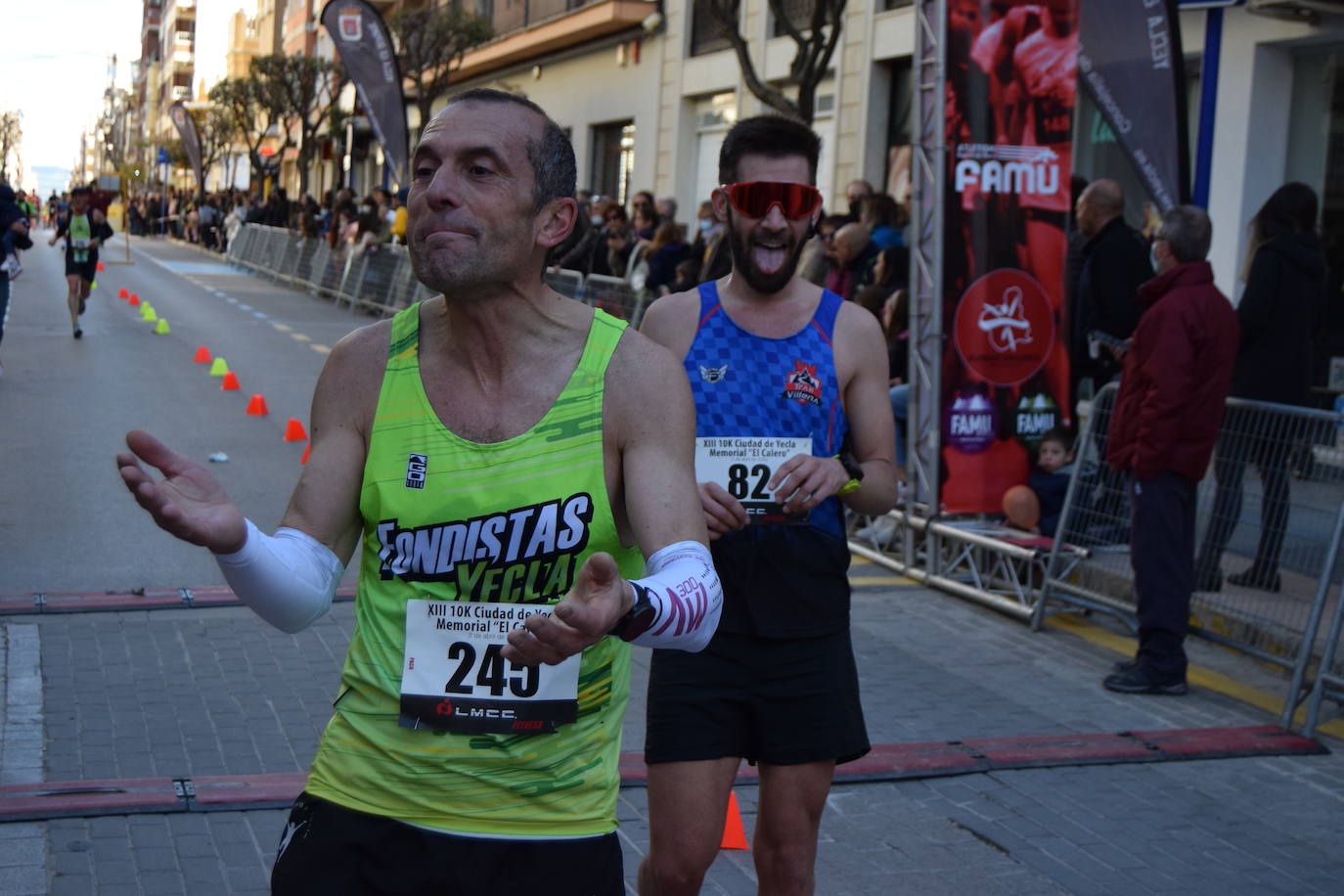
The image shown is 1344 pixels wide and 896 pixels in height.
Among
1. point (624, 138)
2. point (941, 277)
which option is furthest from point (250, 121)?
point (941, 277)

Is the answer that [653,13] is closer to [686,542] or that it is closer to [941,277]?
[941,277]

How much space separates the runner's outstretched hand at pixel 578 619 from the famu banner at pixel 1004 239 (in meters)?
6.58

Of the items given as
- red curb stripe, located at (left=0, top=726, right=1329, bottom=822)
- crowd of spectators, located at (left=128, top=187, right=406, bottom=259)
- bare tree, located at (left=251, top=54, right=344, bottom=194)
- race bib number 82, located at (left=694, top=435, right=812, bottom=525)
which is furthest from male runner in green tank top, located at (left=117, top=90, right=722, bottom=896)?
bare tree, located at (left=251, top=54, right=344, bottom=194)

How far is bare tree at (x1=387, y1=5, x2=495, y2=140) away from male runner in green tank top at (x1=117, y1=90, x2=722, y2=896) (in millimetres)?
31838

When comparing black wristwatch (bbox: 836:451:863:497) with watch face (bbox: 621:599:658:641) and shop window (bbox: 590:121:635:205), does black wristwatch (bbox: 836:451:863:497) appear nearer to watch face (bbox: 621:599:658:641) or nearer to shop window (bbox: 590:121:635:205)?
watch face (bbox: 621:599:658:641)

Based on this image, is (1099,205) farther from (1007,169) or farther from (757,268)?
(757,268)

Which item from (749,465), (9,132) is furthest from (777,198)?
(9,132)

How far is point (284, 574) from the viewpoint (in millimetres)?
2330

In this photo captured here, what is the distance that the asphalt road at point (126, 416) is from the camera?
8391 millimetres

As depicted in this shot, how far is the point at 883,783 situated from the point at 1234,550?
8.20ft

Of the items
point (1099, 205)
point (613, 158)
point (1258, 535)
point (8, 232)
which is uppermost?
point (613, 158)

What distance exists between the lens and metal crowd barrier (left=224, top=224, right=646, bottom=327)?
53.1 ft

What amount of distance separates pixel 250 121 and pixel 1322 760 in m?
51.2

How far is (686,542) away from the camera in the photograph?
2.38m
